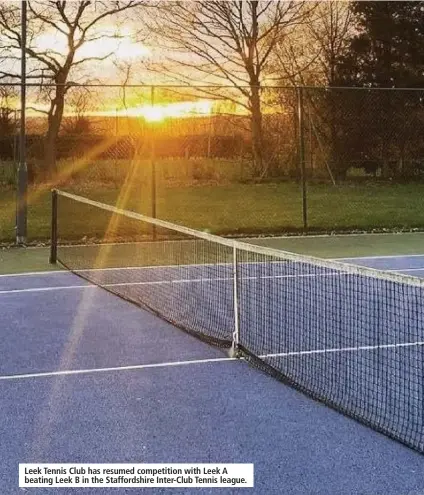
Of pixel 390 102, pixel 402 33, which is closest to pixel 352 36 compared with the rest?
pixel 402 33

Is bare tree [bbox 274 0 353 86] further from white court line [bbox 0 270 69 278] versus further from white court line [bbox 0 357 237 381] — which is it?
white court line [bbox 0 357 237 381]

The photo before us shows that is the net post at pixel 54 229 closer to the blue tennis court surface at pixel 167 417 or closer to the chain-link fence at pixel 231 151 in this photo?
the blue tennis court surface at pixel 167 417

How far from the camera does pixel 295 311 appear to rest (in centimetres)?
716

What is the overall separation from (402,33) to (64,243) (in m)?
23.3

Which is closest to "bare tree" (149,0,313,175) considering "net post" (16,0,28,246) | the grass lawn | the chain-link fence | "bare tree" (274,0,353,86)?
"bare tree" (274,0,353,86)

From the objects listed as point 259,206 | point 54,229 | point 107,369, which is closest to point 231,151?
point 259,206

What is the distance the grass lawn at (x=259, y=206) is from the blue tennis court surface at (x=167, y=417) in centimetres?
727

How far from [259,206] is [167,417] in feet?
48.0

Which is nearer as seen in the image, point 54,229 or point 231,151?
point 54,229

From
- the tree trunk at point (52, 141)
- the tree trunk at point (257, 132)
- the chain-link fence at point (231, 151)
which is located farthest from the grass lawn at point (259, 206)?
the tree trunk at point (257, 132)

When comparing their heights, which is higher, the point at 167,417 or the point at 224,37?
the point at 224,37

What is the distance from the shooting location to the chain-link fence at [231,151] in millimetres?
18281

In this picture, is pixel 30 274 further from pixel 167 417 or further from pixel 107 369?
pixel 167 417

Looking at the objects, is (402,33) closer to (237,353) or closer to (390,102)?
(390,102)
